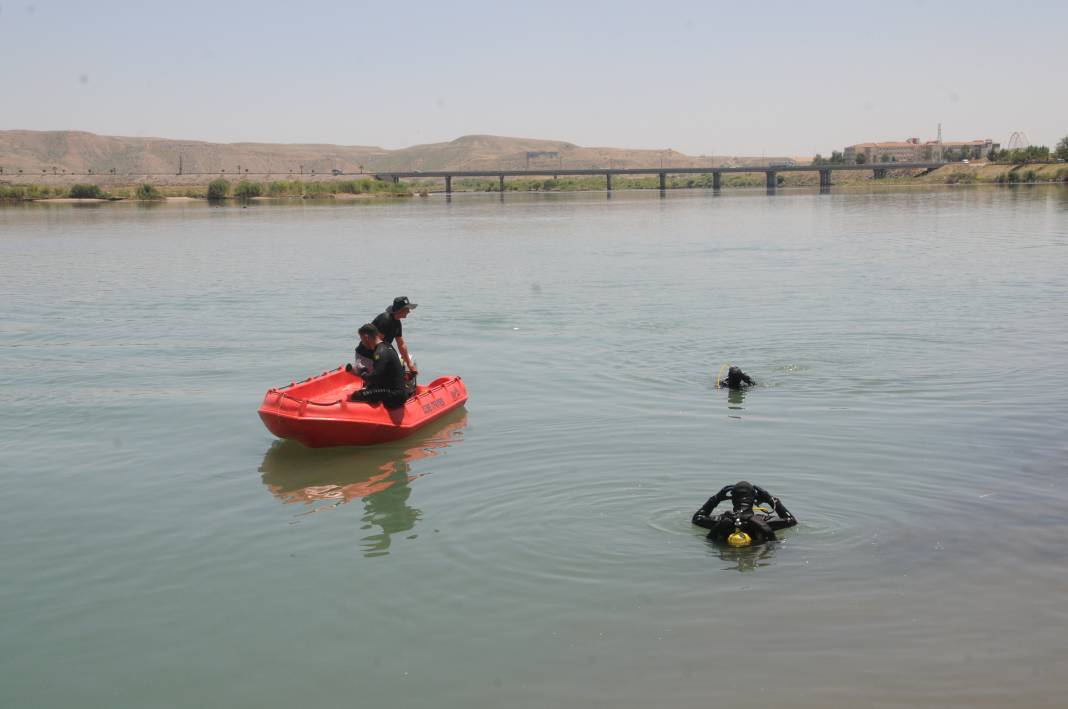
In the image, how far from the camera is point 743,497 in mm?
8859

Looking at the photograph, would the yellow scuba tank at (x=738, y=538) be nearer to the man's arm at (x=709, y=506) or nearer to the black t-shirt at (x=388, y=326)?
the man's arm at (x=709, y=506)

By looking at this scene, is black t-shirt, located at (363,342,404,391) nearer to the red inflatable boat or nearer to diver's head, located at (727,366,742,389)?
the red inflatable boat

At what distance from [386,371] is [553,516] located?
406cm

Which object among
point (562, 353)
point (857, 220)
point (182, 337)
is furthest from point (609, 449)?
point (857, 220)

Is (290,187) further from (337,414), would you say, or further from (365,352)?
(337,414)

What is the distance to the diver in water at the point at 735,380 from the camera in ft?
50.4

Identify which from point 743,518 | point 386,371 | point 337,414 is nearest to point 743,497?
point 743,518

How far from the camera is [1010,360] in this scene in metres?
17.6

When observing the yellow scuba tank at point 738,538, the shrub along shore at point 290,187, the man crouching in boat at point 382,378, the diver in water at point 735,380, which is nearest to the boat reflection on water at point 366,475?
the man crouching in boat at point 382,378

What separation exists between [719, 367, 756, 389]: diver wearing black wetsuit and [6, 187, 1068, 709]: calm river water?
443 mm

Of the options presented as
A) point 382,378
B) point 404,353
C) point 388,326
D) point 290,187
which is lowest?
point 382,378

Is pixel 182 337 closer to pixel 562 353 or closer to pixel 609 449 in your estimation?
pixel 562 353

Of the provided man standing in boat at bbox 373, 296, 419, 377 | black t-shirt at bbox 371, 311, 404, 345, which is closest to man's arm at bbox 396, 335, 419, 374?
man standing in boat at bbox 373, 296, 419, 377

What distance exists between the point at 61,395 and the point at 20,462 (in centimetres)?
389
